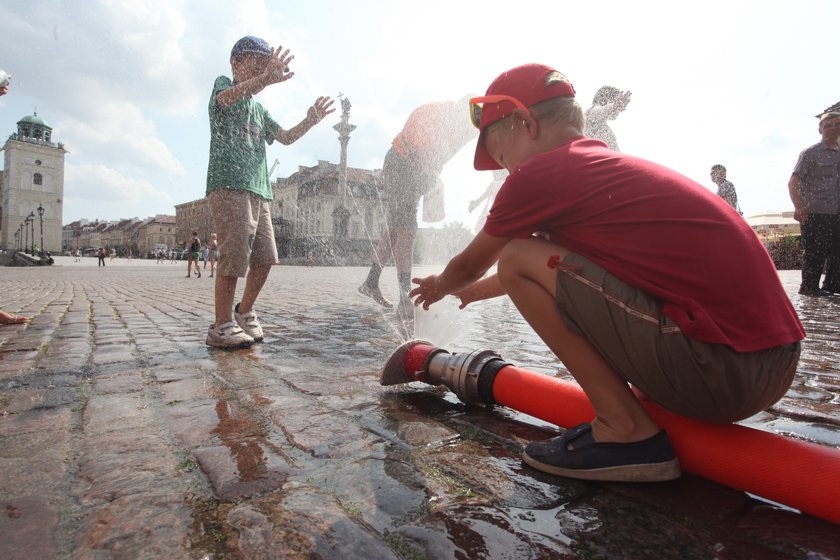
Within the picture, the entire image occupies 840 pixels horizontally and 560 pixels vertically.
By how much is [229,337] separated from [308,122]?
1.74 metres

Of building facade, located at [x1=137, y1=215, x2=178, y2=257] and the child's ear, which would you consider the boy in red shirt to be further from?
building facade, located at [x1=137, y1=215, x2=178, y2=257]

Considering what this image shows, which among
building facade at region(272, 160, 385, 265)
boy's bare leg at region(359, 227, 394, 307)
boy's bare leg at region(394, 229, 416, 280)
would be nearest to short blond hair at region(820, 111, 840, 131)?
boy's bare leg at region(394, 229, 416, 280)

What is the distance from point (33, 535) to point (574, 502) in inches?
51.2

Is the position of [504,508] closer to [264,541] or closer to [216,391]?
[264,541]

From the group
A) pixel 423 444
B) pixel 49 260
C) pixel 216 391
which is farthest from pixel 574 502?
pixel 49 260

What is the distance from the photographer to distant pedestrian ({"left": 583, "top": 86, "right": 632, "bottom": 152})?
600 cm

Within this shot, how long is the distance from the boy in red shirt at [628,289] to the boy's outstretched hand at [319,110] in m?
2.56

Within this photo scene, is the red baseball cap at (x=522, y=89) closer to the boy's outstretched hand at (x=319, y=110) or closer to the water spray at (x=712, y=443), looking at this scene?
the water spray at (x=712, y=443)

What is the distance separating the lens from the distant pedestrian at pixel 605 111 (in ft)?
19.7

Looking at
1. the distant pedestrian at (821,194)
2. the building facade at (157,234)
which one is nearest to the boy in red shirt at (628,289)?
the distant pedestrian at (821,194)

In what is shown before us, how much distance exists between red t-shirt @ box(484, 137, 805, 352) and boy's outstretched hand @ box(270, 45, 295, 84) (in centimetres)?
244

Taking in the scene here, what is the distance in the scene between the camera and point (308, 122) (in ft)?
13.2

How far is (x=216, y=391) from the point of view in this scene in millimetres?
2432

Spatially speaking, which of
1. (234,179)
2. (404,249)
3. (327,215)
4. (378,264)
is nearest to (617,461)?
(234,179)
